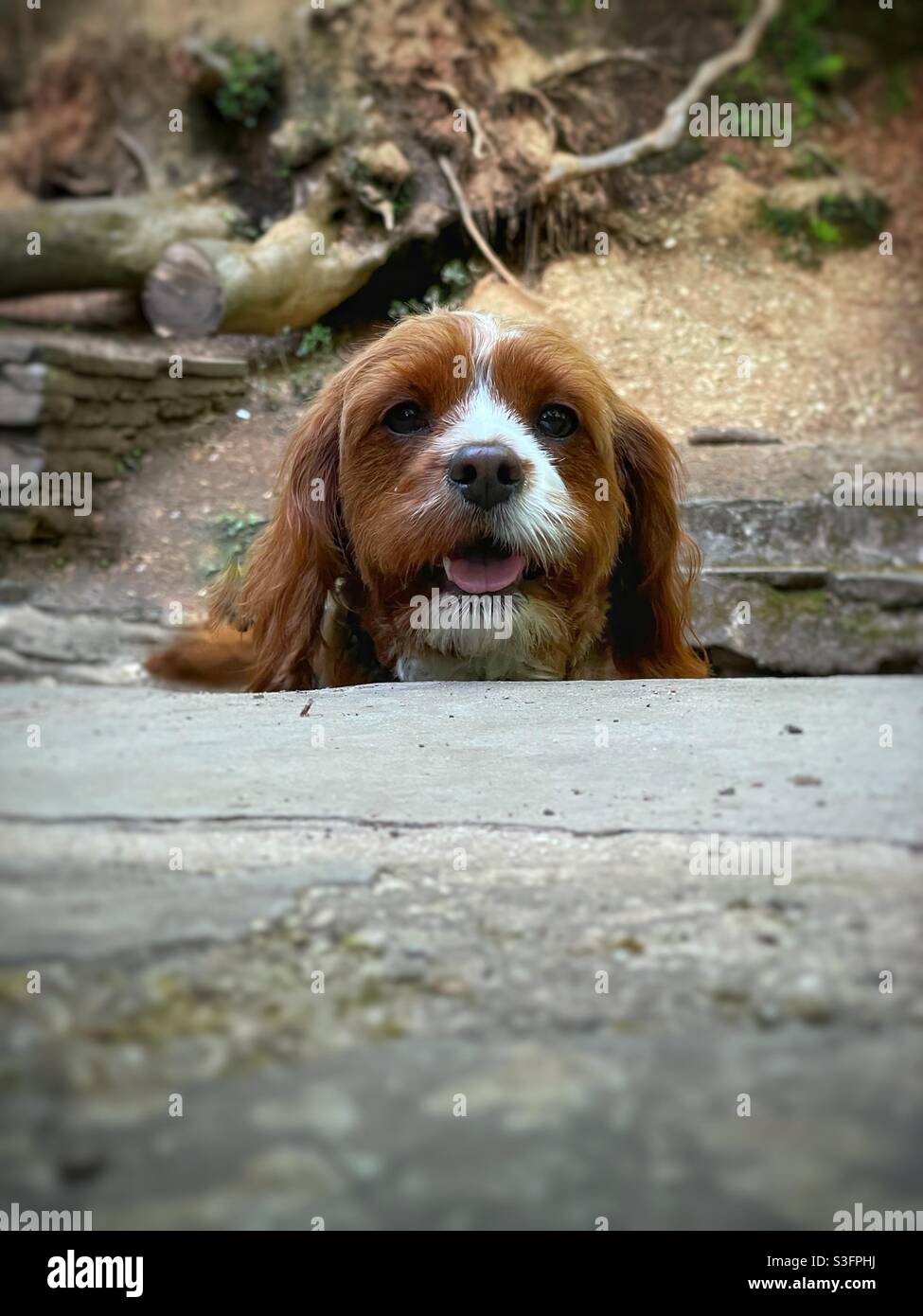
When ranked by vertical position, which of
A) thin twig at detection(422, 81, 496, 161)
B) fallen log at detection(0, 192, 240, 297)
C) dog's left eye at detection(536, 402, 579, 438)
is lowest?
dog's left eye at detection(536, 402, 579, 438)

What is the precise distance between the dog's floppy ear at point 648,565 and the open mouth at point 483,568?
680mm

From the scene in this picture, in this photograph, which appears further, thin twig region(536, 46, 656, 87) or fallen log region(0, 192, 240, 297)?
thin twig region(536, 46, 656, 87)

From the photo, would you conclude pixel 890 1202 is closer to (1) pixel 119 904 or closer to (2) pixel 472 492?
(1) pixel 119 904

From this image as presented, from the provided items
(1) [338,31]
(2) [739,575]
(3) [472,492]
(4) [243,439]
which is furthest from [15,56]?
(3) [472,492]

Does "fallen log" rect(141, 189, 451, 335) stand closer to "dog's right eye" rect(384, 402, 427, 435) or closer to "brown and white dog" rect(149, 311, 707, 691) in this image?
"brown and white dog" rect(149, 311, 707, 691)

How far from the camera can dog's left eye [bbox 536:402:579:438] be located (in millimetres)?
3449

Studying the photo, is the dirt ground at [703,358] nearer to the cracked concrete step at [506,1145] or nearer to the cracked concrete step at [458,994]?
the cracked concrete step at [458,994]

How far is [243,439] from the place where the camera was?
285 inches

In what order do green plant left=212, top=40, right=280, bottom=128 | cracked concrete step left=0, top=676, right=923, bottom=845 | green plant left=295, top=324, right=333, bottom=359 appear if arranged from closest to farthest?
1. cracked concrete step left=0, top=676, right=923, bottom=845
2. green plant left=295, top=324, right=333, bottom=359
3. green plant left=212, top=40, right=280, bottom=128

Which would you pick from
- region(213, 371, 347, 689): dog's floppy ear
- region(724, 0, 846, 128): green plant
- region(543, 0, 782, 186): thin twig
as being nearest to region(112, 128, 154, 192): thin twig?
region(543, 0, 782, 186): thin twig

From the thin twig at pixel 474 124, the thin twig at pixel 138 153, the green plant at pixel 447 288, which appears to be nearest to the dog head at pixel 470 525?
the green plant at pixel 447 288

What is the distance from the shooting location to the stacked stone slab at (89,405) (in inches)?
264

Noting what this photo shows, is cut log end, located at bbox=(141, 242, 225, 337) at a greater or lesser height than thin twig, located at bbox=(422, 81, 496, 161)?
lesser

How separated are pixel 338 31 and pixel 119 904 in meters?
8.31
